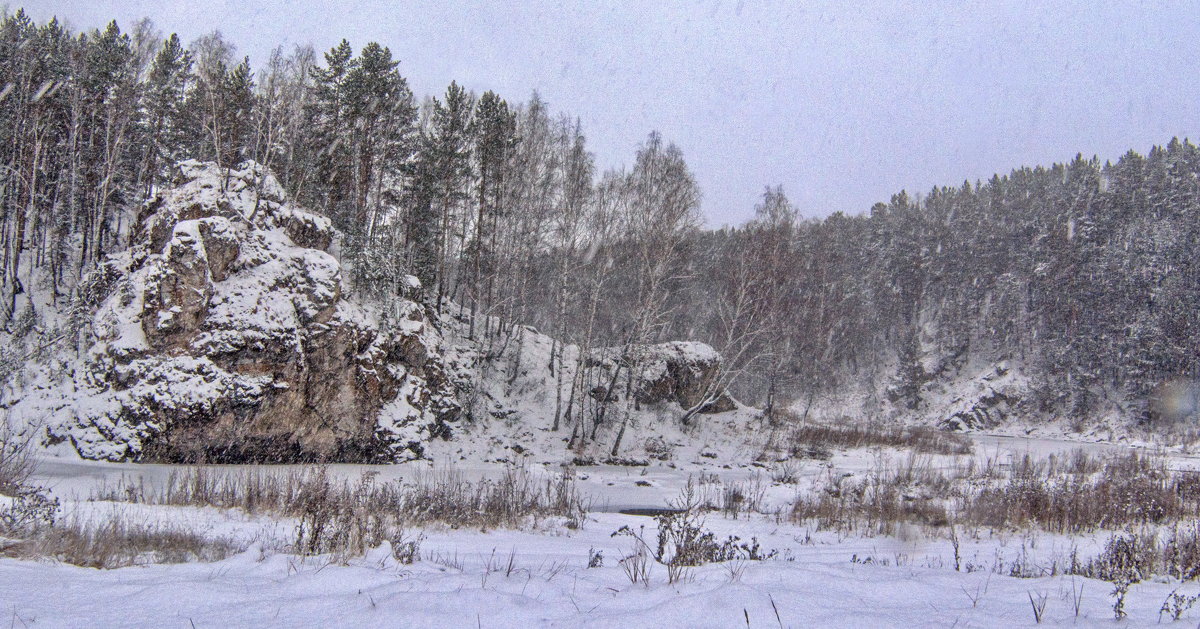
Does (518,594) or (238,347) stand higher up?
(238,347)

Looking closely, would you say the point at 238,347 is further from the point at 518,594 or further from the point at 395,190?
the point at 518,594

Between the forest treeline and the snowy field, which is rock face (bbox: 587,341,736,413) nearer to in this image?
the forest treeline

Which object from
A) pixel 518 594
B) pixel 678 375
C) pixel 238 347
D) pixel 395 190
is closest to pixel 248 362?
pixel 238 347

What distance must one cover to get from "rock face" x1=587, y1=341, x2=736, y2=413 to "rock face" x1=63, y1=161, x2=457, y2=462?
10.2 m

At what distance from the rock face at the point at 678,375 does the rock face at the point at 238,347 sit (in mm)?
10225

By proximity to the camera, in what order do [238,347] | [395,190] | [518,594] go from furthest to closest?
[395,190]
[238,347]
[518,594]

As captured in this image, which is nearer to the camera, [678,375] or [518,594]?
[518,594]

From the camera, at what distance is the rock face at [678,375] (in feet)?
84.2

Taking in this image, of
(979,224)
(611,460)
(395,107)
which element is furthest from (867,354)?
(395,107)

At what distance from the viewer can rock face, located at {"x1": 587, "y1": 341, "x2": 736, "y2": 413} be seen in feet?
84.2

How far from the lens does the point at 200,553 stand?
4277 millimetres

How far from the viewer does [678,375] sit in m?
27.0

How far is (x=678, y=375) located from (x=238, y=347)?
17.9 meters

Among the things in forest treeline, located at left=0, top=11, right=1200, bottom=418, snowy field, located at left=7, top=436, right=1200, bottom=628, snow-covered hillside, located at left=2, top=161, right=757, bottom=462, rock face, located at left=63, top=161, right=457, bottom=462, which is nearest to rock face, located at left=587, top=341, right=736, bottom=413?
forest treeline, located at left=0, top=11, right=1200, bottom=418
